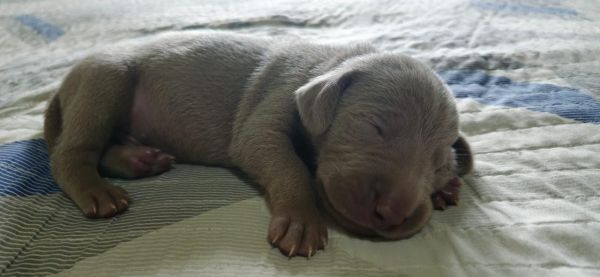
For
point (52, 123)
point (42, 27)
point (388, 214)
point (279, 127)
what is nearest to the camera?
point (388, 214)

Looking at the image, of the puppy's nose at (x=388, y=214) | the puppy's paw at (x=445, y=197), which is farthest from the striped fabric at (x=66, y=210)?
the puppy's paw at (x=445, y=197)

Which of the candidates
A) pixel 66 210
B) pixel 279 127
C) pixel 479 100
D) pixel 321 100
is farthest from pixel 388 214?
pixel 479 100

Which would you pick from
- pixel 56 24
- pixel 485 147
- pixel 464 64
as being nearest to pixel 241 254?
pixel 485 147

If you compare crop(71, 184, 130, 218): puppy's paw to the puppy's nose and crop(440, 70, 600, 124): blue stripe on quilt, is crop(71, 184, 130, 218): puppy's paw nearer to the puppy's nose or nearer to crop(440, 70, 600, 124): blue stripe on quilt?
the puppy's nose

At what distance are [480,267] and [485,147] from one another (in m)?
0.82

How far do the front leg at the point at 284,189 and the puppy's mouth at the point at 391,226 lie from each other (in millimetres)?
68

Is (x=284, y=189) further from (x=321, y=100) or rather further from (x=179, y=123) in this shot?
(x=179, y=123)

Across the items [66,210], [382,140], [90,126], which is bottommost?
[66,210]

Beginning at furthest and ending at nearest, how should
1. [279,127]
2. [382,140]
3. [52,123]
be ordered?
[52,123]
[279,127]
[382,140]

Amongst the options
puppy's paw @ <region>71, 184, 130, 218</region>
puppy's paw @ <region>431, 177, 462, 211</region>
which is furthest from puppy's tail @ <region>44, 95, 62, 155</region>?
puppy's paw @ <region>431, 177, 462, 211</region>

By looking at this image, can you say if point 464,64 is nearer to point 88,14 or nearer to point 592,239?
point 592,239

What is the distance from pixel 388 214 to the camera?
4.57ft

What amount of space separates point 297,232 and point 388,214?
277 millimetres

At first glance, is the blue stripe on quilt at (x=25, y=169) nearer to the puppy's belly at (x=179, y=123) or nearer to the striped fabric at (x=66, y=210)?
the striped fabric at (x=66, y=210)
